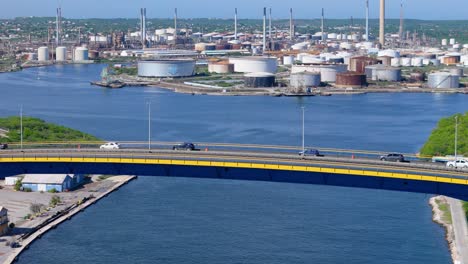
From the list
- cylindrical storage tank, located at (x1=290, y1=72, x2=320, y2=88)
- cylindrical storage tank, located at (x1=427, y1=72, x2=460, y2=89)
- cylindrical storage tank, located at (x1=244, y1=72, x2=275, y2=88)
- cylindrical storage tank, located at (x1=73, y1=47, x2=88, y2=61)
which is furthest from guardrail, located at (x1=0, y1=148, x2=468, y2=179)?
cylindrical storage tank, located at (x1=73, y1=47, x2=88, y2=61)

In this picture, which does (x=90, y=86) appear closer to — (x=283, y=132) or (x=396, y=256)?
(x=283, y=132)

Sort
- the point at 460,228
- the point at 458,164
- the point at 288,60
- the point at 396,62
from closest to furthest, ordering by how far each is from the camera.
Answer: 1. the point at 458,164
2. the point at 460,228
3. the point at 396,62
4. the point at 288,60

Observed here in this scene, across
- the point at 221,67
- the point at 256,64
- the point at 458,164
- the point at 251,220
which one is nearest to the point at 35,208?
the point at 251,220

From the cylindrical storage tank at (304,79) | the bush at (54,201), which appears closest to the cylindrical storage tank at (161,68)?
the cylindrical storage tank at (304,79)

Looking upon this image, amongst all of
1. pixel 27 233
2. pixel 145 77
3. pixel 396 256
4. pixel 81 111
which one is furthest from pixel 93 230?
pixel 145 77

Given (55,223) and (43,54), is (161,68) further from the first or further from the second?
(55,223)

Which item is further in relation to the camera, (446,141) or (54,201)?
(446,141)

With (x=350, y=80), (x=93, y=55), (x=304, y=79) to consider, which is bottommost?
(x=350, y=80)

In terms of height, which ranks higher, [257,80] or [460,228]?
[257,80]
